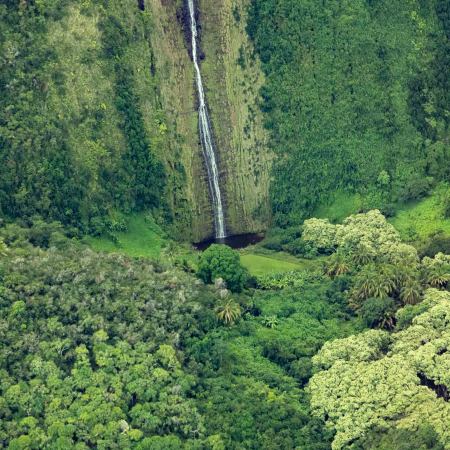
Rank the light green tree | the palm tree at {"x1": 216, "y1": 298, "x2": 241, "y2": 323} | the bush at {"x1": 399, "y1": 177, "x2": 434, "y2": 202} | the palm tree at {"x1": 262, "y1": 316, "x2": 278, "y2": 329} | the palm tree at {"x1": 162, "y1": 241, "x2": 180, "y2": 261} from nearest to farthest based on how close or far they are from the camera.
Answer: the light green tree, the palm tree at {"x1": 216, "y1": 298, "x2": 241, "y2": 323}, the palm tree at {"x1": 262, "y1": 316, "x2": 278, "y2": 329}, the palm tree at {"x1": 162, "y1": 241, "x2": 180, "y2": 261}, the bush at {"x1": 399, "y1": 177, "x2": 434, "y2": 202}

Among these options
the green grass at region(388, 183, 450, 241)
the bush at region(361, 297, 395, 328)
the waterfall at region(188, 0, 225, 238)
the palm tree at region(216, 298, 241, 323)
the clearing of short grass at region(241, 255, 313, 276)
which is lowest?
the bush at region(361, 297, 395, 328)

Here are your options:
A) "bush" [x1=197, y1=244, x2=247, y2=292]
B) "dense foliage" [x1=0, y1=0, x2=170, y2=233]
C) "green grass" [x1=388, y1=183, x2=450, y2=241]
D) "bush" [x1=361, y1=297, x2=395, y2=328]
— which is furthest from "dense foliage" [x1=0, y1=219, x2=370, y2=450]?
"green grass" [x1=388, y1=183, x2=450, y2=241]

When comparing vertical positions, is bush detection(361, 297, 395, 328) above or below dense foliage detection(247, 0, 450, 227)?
below

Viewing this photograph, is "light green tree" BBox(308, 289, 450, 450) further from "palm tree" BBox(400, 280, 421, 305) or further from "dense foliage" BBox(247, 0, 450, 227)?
"dense foliage" BBox(247, 0, 450, 227)

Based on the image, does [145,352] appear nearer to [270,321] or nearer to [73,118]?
[270,321]

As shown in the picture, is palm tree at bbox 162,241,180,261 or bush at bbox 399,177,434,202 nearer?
palm tree at bbox 162,241,180,261

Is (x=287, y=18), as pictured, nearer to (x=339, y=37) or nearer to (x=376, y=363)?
(x=339, y=37)
